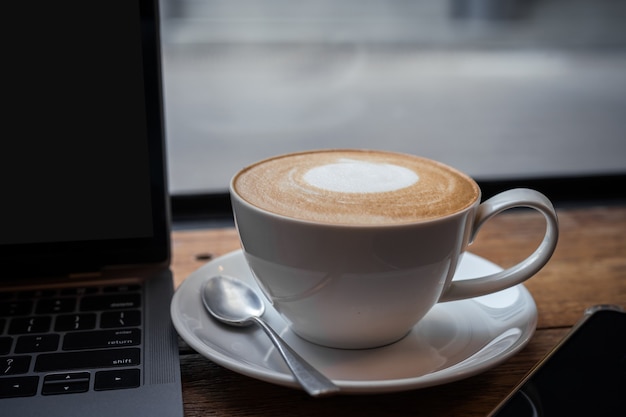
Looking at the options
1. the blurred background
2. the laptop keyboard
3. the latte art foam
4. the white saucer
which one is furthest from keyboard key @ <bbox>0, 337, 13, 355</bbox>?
the blurred background

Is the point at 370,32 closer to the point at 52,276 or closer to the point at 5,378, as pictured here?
the point at 52,276

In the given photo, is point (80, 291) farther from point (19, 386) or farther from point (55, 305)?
point (19, 386)

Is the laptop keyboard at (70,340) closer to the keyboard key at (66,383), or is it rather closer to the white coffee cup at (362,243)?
the keyboard key at (66,383)

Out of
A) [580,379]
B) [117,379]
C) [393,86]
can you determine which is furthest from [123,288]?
[393,86]

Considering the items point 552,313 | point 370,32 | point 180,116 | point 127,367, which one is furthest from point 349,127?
point 127,367

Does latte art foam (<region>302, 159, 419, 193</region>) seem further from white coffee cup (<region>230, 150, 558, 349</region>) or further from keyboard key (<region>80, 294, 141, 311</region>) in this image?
keyboard key (<region>80, 294, 141, 311</region>)

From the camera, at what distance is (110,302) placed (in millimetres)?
511

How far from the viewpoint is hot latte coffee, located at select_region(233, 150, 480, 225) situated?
42cm

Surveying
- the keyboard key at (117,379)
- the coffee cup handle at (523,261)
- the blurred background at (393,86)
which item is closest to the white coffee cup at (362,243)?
the coffee cup handle at (523,261)

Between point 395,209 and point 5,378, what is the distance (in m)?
0.26

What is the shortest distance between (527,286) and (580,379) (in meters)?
0.19

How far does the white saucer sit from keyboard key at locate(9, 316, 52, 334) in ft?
0.30

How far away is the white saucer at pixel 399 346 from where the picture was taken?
40 centimetres

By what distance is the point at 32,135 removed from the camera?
52cm
